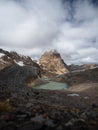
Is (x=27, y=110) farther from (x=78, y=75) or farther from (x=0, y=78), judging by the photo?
(x=78, y=75)

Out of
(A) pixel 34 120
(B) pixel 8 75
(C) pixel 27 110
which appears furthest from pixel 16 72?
(A) pixel 34 120

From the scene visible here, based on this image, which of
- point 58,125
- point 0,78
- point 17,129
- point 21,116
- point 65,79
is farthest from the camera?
point 65,79

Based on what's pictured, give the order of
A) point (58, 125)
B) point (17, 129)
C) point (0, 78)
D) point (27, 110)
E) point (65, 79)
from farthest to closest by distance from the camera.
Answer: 1. point (65, 79)
2. point (0, 78)
3. point (27, 110)
4. point (58, 125)
5. point (17, 129)

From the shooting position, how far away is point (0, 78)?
26344 mm

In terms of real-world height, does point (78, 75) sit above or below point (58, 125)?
above

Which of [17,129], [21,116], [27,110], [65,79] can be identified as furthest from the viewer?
[65,79]

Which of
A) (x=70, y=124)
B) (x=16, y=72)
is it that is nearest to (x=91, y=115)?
(x=70, y=124)

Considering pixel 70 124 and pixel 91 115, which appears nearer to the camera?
pixel 70 124

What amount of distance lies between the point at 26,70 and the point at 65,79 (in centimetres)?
3850

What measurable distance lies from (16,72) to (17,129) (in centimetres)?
1890

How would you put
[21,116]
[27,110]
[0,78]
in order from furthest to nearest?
[0,78]
[27,110]
[21,116]

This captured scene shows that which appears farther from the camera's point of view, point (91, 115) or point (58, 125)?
point (91, 115)

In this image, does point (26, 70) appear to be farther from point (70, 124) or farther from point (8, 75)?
point (70, 124)

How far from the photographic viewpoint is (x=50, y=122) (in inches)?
349
